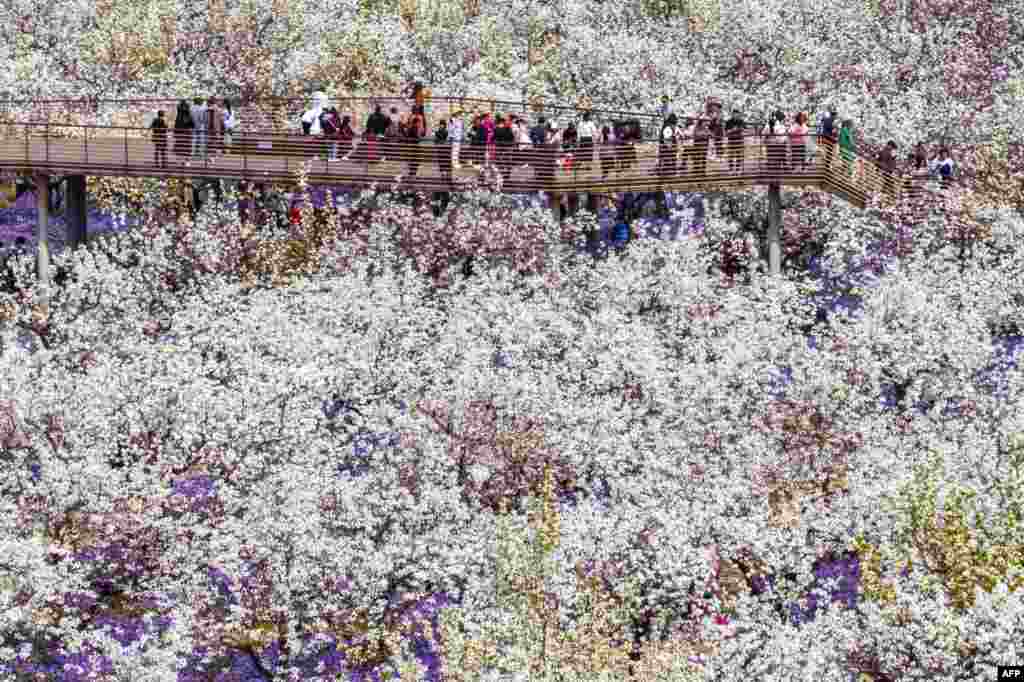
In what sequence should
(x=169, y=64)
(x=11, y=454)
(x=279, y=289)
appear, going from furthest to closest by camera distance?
(x=169, y=64)
(x=279, y=289)
(x=11, y=454)

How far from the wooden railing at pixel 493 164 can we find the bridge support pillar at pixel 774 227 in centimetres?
141

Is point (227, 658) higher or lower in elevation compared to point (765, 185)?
lower

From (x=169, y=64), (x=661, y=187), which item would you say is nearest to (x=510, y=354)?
(x=661, y=187)

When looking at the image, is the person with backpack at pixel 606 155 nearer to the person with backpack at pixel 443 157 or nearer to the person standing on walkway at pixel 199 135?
the person with backpack at pixel 443 157

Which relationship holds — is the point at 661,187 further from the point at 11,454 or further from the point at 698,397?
the point at 11,454

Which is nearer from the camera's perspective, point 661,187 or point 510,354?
point 510,354

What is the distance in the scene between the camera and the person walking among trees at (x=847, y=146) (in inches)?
2495

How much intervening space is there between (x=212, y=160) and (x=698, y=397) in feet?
65.1

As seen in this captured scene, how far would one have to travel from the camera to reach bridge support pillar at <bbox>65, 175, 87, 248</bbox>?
217 feet

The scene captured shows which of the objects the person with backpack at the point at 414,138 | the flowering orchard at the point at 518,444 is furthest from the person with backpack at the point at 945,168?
the person with backpack at the point at 414,138

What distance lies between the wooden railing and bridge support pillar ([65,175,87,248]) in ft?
7.54

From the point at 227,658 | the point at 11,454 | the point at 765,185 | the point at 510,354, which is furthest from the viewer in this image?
the point at 765,185

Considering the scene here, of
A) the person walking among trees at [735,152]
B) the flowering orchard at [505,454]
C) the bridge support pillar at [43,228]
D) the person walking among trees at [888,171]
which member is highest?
the person walking among trees at [735,152]

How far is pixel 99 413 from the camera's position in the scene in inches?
1950
